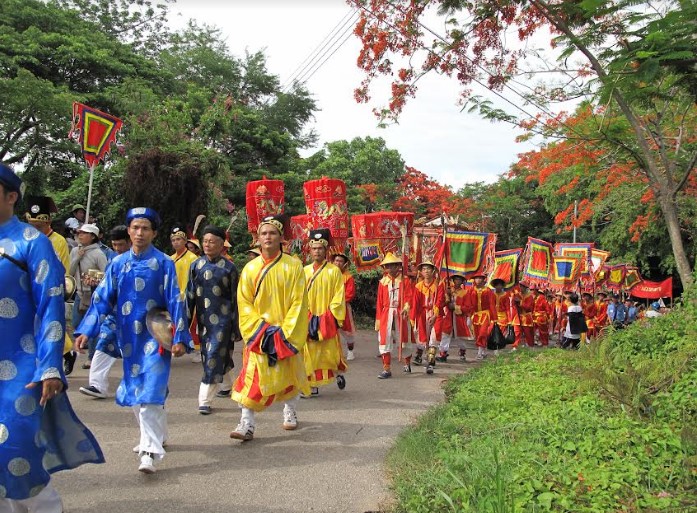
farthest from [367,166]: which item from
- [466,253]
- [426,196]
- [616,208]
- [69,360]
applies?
[69,360]

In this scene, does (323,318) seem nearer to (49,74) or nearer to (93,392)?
(93,392)

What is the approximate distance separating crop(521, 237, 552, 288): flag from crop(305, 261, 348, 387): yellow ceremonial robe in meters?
9.04

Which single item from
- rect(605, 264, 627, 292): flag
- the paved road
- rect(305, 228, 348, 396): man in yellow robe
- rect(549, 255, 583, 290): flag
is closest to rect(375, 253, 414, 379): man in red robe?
rect(305, 228, 348, 396): man in yellow robe

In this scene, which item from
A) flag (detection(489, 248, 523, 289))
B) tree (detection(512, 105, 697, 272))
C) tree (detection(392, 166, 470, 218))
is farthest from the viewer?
tree (detection(392, 166, 470, 218))

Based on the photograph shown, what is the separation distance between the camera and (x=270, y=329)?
16.9 ft

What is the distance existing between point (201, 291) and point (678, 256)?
6312mm

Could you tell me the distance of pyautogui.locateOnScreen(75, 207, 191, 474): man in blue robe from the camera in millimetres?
4340

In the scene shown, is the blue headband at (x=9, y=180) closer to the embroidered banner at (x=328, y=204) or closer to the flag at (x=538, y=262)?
the embroidered banner at (x=328, y=204)

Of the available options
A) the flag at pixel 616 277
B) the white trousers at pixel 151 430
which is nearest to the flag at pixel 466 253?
the white trousers at pixel 151 430

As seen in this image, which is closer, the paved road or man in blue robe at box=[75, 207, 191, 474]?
the paved road

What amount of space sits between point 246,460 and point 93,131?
6.98 meters

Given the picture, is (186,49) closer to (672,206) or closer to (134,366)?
(672,206)

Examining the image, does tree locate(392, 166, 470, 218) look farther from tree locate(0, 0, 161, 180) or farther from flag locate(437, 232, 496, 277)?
flag locate(437, 232, 496, 277)

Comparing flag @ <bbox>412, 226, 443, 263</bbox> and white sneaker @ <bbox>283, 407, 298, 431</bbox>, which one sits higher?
flag @ <bbox>412, 226, 443, 263</bbox>
